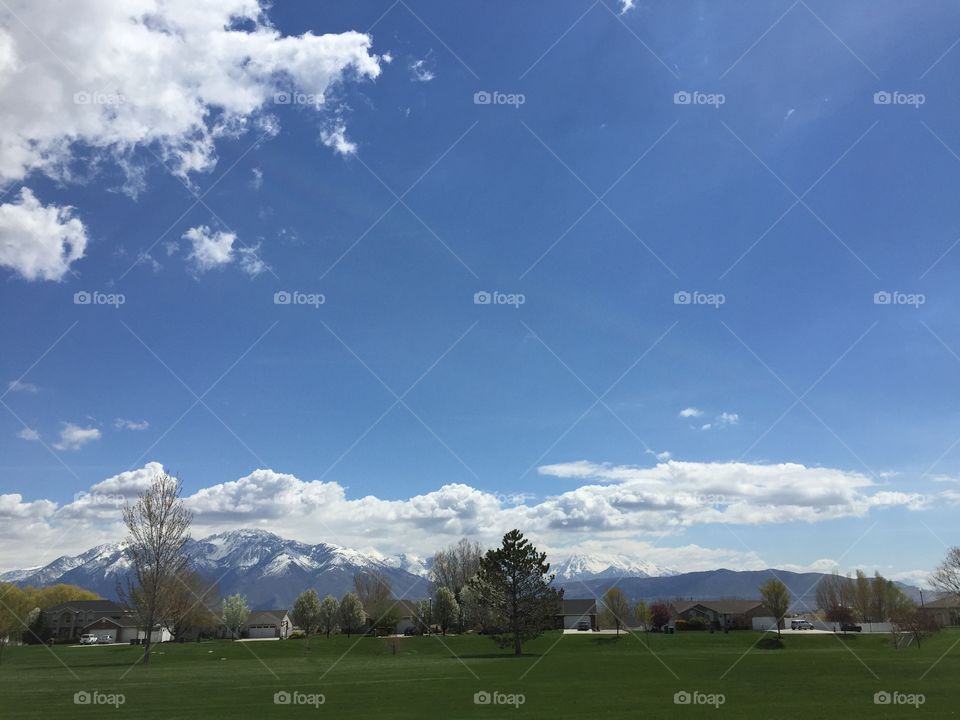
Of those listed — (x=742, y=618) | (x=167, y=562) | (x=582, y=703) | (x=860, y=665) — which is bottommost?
(x=742, y=618)

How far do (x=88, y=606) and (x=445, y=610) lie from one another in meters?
81.4

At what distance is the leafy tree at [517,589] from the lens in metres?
67.6

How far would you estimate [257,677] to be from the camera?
42.2 m

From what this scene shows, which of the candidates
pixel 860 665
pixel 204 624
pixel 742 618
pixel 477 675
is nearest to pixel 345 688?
pixel 477 675

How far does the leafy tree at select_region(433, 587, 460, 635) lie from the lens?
341 feet

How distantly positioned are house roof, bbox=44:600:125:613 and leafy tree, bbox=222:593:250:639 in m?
20.4

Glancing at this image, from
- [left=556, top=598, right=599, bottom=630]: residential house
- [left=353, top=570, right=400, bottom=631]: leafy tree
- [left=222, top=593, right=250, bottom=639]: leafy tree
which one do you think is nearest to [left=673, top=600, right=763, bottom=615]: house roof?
[left=556, top=598, right=599, bottom=630]: residential house

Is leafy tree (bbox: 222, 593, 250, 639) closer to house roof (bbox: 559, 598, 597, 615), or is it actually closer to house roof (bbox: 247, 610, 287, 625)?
house roof (bbox: 247, 610, 287, 625)

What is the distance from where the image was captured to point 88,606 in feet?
449

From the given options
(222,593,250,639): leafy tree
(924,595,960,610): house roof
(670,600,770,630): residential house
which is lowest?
(924,595,960,610): house roof

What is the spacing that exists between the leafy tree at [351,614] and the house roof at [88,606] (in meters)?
46.4

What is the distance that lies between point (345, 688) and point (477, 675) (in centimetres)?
995

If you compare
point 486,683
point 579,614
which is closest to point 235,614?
point 579,614

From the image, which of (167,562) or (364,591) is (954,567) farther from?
Answer: (364,591)
